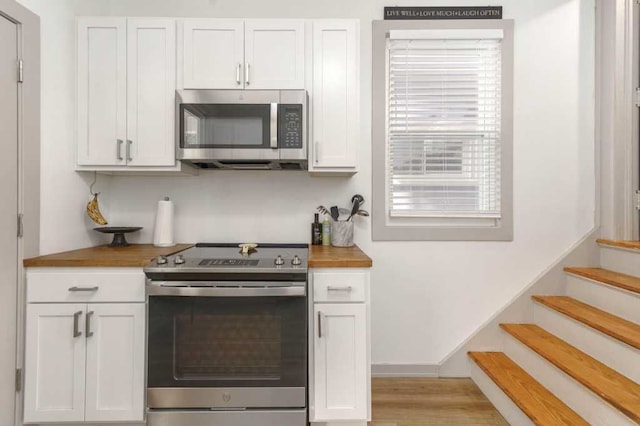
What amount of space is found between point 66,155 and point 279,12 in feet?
5.57

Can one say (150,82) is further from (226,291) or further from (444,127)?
(444,127)

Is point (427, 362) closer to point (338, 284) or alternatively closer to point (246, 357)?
point (338, 284)

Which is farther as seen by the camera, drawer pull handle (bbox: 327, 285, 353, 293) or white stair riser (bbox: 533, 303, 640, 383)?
drawer pull handle (bbox: 327, 285, 353, 293)

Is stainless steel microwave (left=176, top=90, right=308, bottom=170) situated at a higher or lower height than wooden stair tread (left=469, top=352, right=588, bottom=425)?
higher

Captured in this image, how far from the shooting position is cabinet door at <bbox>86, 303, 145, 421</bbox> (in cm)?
184

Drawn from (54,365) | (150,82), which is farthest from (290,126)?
(54,365)

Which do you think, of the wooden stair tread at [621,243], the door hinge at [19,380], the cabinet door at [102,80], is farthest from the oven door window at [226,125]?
the wooden stair tread at [621,243]

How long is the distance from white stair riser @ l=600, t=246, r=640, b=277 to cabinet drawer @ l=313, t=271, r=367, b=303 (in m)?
1.80

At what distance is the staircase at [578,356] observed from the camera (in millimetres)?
1688

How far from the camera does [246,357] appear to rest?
72.6 inches

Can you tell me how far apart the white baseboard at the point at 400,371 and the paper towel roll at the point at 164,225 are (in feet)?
5.55

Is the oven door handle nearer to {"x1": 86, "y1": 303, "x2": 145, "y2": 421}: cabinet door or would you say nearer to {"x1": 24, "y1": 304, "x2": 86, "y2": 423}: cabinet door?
{"x1": 86, "y1": 303, "x2": 145, "y2": 421}: cabinet door

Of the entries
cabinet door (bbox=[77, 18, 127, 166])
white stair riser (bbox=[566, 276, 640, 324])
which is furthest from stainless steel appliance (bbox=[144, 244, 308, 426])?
white stair riser (bbox=[566, 276, 640, 324])

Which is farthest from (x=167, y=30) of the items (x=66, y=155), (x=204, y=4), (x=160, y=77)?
(x=66, y=155)
